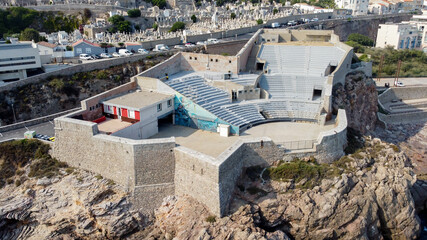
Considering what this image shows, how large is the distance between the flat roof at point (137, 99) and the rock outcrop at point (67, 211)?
439 centimetres

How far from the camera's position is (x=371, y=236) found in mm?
19609

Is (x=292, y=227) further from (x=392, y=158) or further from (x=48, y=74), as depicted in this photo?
(x=48, y=74)

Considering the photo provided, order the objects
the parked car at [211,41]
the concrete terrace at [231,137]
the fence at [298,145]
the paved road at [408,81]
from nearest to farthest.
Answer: the concrete terrace at [231,137], the fence at [298,145], the parked car at [211,41], the paved road at [408,81]

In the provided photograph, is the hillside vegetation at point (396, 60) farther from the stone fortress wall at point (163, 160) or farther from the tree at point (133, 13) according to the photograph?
the stone fortress wall at point (163, 160)

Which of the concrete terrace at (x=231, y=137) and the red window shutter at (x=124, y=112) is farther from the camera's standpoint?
the red window shutter at (x=124, y=112)

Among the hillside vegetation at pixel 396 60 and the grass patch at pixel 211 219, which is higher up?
the hillside vegetation at pixel 396 60

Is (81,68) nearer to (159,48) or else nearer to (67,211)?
(159,48)

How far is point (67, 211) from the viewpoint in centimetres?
1850

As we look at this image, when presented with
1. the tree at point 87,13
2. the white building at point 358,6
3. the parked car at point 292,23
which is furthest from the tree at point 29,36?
the white building at point 358,6

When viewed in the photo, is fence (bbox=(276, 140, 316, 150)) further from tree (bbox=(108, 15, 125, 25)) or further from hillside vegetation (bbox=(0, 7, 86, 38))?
tree (bbox=(108, 15, 125, 25))

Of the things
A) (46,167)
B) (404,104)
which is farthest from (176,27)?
(46,167)

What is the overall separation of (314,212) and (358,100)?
15.7 m

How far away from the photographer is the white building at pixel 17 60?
25.7m

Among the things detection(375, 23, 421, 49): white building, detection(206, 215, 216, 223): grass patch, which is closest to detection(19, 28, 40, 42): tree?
detection(206, 215, 216, 223): grass patch
